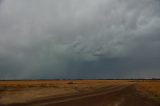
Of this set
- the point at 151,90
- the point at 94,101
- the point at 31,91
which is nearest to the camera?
the point at 94,101

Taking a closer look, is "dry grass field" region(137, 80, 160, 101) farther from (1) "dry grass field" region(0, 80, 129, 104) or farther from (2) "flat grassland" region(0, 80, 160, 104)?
(1) "dry grass field" region(0, 80, 129, 104)

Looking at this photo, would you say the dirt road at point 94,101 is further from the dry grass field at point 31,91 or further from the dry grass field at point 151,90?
the dry grass field at point 151,90

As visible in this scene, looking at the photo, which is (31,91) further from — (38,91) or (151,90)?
(151,90)

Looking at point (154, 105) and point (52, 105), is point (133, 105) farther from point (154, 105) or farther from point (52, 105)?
point (52, 105)

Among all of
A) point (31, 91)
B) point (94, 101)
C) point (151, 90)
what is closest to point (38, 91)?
point (31, 91)

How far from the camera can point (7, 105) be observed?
28.0 meters

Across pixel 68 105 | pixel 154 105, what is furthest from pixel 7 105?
pixel 154 105

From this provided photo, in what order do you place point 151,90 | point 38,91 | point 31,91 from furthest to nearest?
1. point 151,90
2. point 38,91
3. point 31,91

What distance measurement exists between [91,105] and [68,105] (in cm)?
224

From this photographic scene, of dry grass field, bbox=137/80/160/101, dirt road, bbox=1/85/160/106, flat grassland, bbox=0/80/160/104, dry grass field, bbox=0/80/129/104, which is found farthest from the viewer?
dry grass field, bbox=137/80/160/101

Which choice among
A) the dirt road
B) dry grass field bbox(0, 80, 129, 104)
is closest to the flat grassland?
dry grass field bbox(0, 80, 129, 104)

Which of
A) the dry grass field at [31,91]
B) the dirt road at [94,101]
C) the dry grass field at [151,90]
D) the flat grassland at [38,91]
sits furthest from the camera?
the dry grass field at [151,90]

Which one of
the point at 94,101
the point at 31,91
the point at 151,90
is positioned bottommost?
the point at 94,101

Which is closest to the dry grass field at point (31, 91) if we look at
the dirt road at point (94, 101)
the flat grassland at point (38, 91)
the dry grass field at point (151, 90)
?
the flat grassland at point (38, 91)
